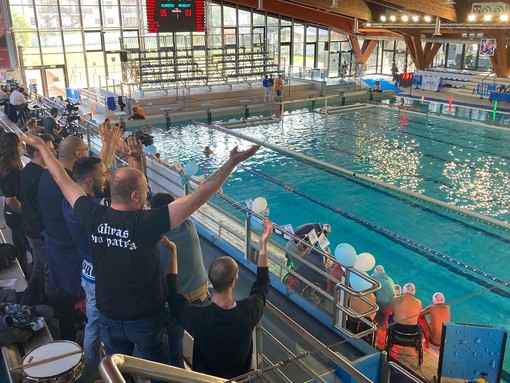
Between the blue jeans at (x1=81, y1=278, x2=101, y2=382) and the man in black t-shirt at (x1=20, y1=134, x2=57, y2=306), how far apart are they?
0.59 meters

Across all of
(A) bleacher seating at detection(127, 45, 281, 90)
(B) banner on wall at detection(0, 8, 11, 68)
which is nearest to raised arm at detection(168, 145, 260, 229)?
(A) bleacher seating at detection(127, 45, 281, 90)

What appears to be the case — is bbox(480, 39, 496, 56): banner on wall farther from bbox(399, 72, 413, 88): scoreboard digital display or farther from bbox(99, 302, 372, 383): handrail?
bbox(99, 302, 372, 383): handrail

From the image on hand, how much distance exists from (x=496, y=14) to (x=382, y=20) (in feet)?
18.0

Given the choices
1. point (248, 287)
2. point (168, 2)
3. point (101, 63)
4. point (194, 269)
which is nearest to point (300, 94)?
point (168, 2)

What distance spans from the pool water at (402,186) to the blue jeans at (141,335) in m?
1.97

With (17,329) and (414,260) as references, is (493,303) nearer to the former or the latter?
(414,260)

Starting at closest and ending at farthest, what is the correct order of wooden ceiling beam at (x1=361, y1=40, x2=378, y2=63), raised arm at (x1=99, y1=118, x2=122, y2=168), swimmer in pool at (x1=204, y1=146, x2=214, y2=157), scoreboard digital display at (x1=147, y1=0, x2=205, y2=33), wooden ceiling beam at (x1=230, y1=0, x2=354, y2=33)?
1. raised arm at (x1=99, y1=118, x2=122, y2=168)
2. swimmer in pool at (x1=204, y1=146, x2=214, y2=157)
3. scoreboard digital display at (x1=147, y1=0, x2=205, y2=33)
4. wooden ceiling beam at (x1=230, y1=0, x2=354, y2=33)
5. wooden ceiling beam at (x1=361, y1=40, x2=378, y2=63)

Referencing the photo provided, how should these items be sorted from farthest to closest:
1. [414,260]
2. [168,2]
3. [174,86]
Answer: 1. [174,86]
2. [168,2]
3. [414,260]

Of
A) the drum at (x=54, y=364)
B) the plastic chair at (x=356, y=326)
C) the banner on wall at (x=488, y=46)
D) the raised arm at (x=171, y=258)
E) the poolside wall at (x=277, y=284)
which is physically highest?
the banner on wall at (x=488, y=46)

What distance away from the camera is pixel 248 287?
4.24m

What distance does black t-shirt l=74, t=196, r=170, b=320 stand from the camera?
6.22 feet

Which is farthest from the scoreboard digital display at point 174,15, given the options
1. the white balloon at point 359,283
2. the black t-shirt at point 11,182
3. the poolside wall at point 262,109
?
the white balloon at point 359,283

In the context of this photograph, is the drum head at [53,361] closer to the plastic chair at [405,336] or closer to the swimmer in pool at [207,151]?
the plastic chair at [405,336]

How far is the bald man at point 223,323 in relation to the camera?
6.20 ft
